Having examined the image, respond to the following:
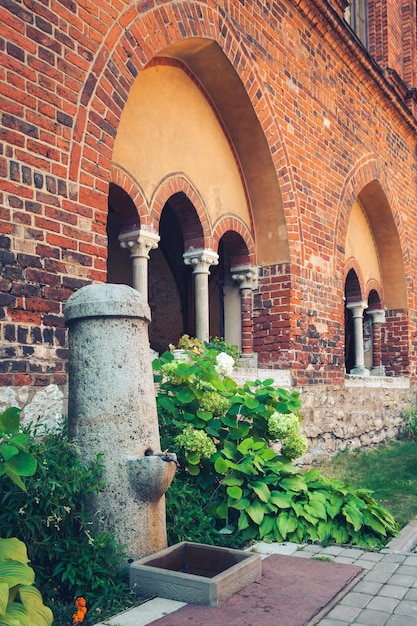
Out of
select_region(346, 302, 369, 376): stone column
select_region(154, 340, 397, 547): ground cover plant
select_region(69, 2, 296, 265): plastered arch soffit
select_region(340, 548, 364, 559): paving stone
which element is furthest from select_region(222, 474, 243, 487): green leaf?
select_region(346, 302, 369, 376): stone column

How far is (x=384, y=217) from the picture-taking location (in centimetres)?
1120

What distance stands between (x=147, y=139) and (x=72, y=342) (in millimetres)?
3552

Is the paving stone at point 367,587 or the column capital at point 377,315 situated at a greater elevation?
the column capital at point 377,315

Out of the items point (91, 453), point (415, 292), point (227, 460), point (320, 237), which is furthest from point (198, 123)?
point (415, 292)

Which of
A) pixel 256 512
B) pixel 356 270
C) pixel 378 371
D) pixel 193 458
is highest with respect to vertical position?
pixel 356 270

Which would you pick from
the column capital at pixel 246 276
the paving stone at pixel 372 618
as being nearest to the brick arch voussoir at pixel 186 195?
the column capital at pixel 246 276

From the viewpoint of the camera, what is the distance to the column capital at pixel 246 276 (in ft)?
25.1

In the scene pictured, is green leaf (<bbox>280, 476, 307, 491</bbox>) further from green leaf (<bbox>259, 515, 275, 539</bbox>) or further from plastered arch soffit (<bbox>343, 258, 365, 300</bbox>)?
plastered arch soffit (<bbox>343, 258, 365, 300</bbox>)

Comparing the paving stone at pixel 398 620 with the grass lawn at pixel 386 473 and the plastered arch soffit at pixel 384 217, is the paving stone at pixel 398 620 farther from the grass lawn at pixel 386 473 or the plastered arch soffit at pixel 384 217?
the plastered arch soffit at pixel 384 217

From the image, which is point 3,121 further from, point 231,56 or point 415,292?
point 415,292

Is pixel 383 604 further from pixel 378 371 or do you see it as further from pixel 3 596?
pixel 378 371

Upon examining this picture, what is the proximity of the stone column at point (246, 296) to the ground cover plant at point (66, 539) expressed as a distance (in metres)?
4.67

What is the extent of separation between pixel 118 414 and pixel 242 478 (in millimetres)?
1437

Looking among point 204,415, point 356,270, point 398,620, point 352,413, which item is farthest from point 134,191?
point 356,270
